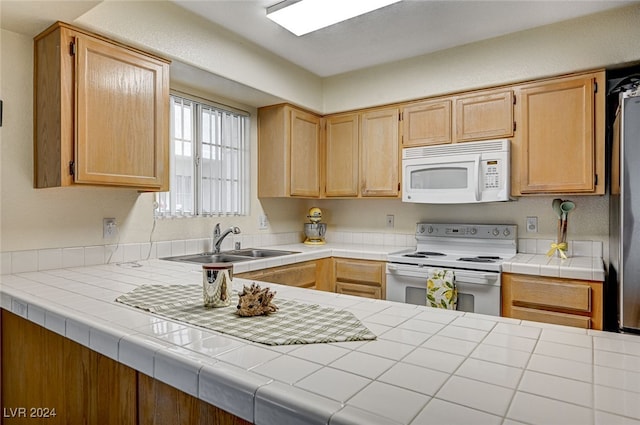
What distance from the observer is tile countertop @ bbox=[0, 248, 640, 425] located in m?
0.63

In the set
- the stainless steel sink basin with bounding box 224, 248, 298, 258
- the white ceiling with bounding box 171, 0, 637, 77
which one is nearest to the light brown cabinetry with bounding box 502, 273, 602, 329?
the stainless steel sink basin with bounding box 224, 248, 298, 258

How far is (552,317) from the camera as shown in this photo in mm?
2303

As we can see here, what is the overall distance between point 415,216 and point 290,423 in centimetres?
298

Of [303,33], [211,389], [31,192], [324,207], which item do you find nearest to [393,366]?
[211,389]

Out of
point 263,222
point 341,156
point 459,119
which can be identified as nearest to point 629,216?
point 459,119

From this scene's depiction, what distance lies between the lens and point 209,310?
1.23 meters

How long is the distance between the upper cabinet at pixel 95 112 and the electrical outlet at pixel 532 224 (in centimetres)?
264

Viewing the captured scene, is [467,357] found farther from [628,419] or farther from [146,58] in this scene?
[146,58]

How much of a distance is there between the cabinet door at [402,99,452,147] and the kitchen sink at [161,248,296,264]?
1.36 m

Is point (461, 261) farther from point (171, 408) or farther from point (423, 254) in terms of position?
point (171, 408)

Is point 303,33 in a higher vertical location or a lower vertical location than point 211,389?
higher

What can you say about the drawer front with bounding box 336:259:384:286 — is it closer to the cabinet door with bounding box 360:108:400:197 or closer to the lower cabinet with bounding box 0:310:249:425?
the cabinet door with bounding box 360:108:400:197

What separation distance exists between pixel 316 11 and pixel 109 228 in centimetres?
179

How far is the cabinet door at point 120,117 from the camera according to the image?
74.9 inches
